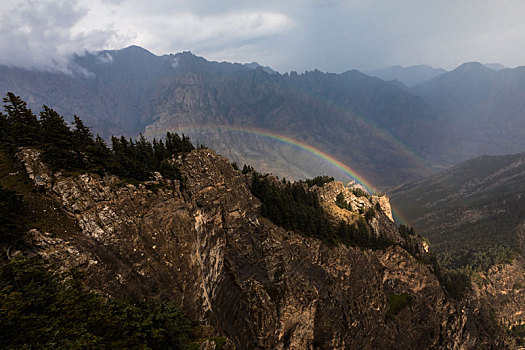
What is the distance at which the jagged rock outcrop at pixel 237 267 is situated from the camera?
26.8 meters

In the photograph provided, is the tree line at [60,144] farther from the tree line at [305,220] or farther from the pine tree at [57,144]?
the tree line at [305,220]

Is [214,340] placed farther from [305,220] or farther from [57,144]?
[305,220]

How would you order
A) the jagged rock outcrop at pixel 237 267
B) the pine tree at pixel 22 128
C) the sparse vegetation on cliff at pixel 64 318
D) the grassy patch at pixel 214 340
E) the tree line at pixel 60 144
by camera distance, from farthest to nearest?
the pine tree at pixel 22 128
the tree line at pixel 60 144
the jagged rock outcrop at pixel 237 267
the grassy patch at pixel 214 340
the sparse vegetation on cliff at pixel 64 318

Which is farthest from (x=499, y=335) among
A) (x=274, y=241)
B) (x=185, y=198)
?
(x=185, y=198)

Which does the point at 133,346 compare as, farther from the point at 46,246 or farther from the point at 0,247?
the point at 0,247

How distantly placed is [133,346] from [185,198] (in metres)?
22.4

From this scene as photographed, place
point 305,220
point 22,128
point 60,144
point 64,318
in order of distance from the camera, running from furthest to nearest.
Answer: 1. point 305,220
2. point 60,144
3. point 22,128
4. point 64,318

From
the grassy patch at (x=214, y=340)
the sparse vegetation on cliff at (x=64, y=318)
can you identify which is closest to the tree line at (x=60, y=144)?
the sparse vegetation on cliff at (x=64, y=318)

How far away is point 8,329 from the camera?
45.9 ft

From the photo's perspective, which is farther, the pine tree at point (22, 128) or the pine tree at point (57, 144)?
the pine tree at point (22, 128)

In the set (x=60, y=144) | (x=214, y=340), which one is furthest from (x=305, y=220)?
(x=60, y=144)

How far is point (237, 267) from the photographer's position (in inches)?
1811

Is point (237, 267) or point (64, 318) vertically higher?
point (64, 318)

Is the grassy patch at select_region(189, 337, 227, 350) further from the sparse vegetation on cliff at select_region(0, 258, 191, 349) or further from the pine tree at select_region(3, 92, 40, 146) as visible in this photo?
the pine tree at select_region(3, 92, 40, 146)
